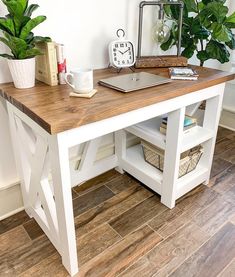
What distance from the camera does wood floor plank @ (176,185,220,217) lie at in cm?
158

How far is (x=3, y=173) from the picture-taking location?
4.70 ft

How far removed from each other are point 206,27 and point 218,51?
18 cm

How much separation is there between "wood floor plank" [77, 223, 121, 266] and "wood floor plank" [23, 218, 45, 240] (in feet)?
0.73

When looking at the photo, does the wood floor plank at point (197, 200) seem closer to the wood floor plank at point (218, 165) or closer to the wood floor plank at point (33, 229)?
the wood floor plank at point (218, 165)

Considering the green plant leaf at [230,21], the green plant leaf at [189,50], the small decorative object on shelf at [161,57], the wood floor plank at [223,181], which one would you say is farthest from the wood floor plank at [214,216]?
the green plant leaf at [230,21]

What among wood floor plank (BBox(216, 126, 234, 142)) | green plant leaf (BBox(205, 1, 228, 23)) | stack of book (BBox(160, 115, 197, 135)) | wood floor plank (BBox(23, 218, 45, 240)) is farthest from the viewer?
wood floor plank (BBox(216, 126, 234, 142))

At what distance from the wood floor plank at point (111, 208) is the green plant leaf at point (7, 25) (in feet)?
3.34

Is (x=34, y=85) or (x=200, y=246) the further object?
(x=200, y=246)

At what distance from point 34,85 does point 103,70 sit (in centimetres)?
46

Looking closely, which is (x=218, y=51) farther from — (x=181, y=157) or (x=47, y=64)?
(x=47, y=64)

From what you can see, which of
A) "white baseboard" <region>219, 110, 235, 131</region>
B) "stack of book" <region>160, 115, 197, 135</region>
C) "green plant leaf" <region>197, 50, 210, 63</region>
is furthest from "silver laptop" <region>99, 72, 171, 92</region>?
"white baseboard" <region>219, 110, 235, 131</region>

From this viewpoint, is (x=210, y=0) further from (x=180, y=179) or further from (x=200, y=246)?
(x=200, y=246)

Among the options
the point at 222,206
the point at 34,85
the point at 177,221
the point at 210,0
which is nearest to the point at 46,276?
the point at 177,221

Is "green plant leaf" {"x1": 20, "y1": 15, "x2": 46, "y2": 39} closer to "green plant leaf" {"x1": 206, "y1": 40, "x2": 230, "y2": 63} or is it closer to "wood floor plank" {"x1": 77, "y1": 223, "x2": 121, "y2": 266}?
"wood floor plank" {"x1": 77, "y1": 223, "x2": 121, "y2": 266}
